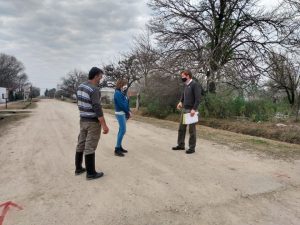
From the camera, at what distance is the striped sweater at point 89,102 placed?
514 centimetres

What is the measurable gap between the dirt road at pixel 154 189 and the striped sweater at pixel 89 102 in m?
1.08

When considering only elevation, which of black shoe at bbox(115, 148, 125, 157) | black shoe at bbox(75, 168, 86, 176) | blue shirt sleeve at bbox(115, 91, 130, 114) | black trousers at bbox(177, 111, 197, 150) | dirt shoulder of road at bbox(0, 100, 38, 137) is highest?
blue shirt sleeve at bbox(115, 91, 130, 114)

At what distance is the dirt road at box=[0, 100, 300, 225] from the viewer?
12.2ft

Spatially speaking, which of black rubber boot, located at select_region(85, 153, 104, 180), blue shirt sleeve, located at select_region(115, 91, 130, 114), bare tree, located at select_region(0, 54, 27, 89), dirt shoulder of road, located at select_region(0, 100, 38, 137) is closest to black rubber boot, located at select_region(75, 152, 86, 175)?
black rubber boot, located at select_region(85, 153, 104, 180)

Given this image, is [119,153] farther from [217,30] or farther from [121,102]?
[217,30]

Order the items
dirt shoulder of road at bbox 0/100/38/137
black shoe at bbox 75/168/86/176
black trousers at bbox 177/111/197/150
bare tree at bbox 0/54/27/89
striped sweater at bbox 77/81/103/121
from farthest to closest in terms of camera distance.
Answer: bare tree at bbox 0/54/27/89 → dirt shoulder of road at bbox 0/100/38/137 → black trousers at bbox 177/111/197/150 → black shoe at bbox 75/168/86/176 → striped sweater at bbox 77/81/103/121

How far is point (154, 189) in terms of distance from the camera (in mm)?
4656

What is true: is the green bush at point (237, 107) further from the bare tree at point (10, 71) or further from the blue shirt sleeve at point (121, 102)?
the bare tree at point (10, 71)

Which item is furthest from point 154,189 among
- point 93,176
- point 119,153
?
point 119,153

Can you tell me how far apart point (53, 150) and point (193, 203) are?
481cm

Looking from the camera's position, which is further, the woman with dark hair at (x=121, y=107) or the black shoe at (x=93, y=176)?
the woman with dark hair at (x=121, y=107)

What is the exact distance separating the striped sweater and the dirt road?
3.55 ft

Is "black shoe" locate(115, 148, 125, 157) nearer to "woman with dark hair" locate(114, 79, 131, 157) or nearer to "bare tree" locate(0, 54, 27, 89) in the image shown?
"woman with dark hair" locate(114, 79, 131, 157)

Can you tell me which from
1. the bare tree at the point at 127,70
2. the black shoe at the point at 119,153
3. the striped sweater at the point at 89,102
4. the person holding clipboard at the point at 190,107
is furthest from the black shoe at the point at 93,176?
the bare tree at the point at 127,70
